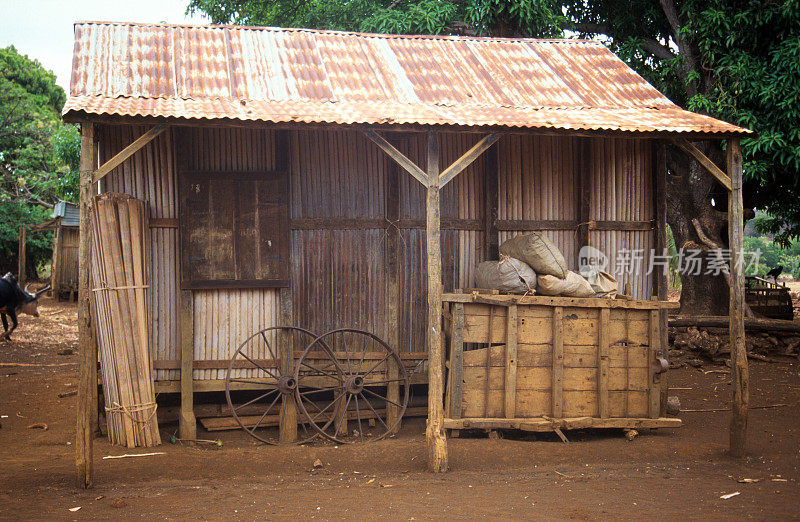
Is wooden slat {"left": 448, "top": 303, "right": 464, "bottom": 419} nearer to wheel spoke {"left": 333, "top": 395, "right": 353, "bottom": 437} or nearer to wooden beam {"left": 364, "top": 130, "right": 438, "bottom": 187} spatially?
wheel spoke {"left": 333, "top": 395, "right": 353, "bottom": 437}

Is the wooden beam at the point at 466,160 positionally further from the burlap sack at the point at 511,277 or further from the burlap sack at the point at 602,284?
the burlap sack at the point at 602,284

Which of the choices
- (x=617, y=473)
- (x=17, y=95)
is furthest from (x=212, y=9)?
(x=617, y=473)

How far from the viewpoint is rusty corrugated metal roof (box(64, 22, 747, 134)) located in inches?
260

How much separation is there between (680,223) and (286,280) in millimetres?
9192

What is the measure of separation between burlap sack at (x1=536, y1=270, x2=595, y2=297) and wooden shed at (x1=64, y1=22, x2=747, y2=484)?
1.05 m

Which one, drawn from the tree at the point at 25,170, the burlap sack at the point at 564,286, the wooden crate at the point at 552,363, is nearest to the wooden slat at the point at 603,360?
the wooden crate at the point at 552,363

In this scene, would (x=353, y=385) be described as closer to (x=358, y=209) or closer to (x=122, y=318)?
(x=358, y=209)

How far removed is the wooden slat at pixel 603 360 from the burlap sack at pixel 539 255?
654 mm

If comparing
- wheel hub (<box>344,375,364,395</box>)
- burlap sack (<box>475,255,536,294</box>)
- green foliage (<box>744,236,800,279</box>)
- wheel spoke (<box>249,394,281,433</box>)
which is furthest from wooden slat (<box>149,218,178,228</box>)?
green foliage (<box>744,236,800,279</box>)

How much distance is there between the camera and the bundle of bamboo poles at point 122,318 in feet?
23.0

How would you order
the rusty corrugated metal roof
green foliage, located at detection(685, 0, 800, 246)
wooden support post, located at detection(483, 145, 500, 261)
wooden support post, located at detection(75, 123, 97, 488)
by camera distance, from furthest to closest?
green foliage, located at detection(685, 0, 800, 246) < wooden support post, located at detection(483, 145, 500, 261) < the rusty corrugated metal roof < wooden support post, located at detection(75, 123, 97, 488)

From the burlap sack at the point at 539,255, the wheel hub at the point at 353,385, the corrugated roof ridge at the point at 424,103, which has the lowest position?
the wheel hub at the point at 353,385

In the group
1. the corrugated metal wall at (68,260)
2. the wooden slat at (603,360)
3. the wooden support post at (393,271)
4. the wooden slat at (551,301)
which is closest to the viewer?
the wooden slat at (551,301)

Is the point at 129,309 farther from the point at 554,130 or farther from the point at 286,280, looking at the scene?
the point at 554,130
